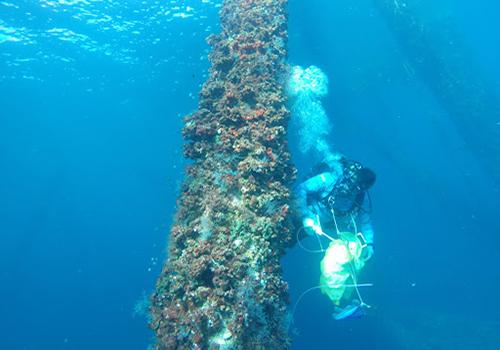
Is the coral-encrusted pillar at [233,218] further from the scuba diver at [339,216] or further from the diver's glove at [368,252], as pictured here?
the diver's glove at [368,252]

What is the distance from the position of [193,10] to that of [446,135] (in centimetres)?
2571

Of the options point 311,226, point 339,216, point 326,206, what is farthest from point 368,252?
point 311,226

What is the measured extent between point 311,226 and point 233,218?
147cm

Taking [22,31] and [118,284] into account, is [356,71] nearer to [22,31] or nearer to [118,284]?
[22,31]

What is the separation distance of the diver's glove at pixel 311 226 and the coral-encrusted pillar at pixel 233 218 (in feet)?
1.63

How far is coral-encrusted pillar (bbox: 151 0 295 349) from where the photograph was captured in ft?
13.9

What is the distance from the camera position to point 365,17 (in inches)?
1027

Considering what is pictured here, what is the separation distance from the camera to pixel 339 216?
22.7ft

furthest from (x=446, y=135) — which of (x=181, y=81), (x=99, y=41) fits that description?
(x=99, y=41)

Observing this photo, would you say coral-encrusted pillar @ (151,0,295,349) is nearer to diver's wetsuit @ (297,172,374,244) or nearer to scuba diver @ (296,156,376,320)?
diver's wetsuit @ (297,172,374,244)

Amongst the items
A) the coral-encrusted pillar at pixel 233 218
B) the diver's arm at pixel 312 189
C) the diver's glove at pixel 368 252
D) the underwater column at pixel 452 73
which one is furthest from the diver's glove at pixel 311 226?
the underwater column at pixel 452 73

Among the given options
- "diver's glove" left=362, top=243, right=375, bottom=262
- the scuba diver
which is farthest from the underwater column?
"diver's glove" left=362, top=243, right=375, bottom=262

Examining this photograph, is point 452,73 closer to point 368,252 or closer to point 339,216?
point 339,216

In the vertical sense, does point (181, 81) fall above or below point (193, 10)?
above
